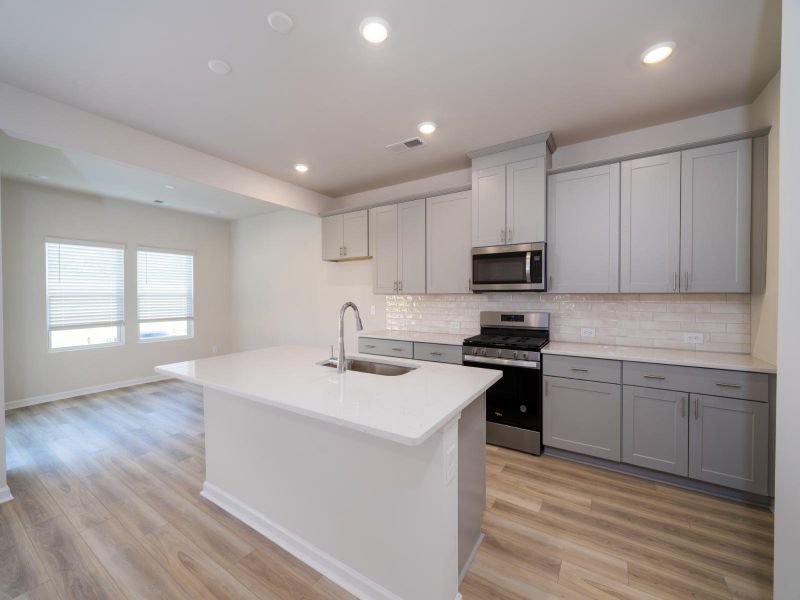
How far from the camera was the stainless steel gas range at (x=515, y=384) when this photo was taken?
9.04 ft

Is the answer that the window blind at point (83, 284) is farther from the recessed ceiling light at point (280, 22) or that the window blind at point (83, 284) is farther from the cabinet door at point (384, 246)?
the recessed ceiling light at point (280, 22)

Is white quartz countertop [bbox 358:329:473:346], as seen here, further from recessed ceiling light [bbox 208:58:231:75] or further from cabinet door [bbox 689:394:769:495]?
recessed ceiling light [bbox 208:58:231:75]

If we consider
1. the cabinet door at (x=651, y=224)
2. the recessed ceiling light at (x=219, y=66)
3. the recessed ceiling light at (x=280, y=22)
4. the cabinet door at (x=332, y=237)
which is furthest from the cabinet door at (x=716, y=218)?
the cabinet door at (x=332, y=237)

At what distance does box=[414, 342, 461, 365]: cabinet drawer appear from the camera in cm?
316

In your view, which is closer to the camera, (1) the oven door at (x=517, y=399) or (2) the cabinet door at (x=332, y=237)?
(1) the oven door at (x=517, y=399)

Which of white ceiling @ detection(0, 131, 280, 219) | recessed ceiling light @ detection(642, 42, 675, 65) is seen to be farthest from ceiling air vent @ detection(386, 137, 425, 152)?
white ceiling @ detection(0, 131, 280, 219)

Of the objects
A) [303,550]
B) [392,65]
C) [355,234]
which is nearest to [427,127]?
[392,65]

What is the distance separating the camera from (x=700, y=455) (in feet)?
7.24

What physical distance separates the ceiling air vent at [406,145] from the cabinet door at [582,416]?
2332 millimetres

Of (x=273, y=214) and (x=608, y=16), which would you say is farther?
(x=273, y=214)

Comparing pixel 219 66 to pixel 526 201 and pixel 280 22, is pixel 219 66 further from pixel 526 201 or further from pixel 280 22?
pixel 526 201

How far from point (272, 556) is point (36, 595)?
41.7 inches

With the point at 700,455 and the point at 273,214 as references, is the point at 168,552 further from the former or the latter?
the point at 273,214

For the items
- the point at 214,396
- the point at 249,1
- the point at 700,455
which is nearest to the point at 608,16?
the point at 249,1
